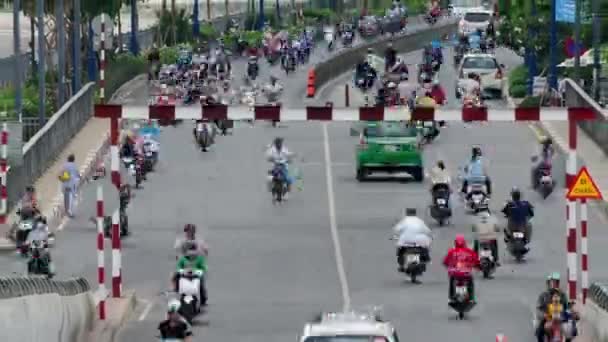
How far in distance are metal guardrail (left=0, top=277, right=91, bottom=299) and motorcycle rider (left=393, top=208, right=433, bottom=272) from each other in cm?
917

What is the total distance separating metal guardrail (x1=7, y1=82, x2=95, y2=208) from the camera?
1925 inches

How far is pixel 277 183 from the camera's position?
2026 inches

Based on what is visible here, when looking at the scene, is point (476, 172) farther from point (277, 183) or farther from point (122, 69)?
point (122, 69)

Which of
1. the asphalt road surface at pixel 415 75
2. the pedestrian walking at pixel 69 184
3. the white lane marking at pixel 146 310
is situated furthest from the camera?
the asphalt road surface at pixel 415 75

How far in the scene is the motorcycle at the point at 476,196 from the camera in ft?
152

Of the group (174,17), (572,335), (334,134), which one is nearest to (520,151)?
(334,134)

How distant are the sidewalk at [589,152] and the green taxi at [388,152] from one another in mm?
3857

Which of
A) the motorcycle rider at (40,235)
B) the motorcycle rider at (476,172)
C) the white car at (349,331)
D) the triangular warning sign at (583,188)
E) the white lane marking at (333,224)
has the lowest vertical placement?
the white lane marking at (333,224)

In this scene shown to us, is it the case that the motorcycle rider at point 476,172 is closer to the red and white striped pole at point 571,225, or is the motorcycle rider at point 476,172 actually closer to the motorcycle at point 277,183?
the motorcycle at point 277,183

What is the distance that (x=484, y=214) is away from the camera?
39.7 m

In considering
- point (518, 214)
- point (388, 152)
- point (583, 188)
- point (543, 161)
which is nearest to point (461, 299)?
point (583, 188)

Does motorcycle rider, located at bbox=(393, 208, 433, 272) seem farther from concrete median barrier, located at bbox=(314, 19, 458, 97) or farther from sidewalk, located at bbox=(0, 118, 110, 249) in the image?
concrete median barrier, located at bbox=(314, 19, 458, 97)

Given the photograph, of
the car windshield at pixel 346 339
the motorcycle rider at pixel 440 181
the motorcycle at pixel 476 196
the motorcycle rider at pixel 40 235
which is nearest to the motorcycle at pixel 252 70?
the motorcycle at pixel 476 196

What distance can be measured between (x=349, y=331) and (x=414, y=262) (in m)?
15.1
